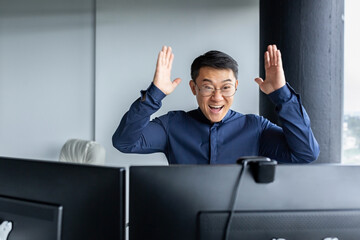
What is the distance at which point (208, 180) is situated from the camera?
809mm

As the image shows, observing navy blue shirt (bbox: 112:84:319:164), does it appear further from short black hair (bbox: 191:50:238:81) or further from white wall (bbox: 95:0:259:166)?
white wall (bbox: 95:0:259:166)

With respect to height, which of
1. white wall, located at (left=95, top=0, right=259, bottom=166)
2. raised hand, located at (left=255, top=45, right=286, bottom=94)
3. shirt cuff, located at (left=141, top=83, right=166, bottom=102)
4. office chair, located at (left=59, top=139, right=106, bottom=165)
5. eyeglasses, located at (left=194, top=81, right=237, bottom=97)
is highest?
white wall, located at (left=95, top=0, right=259, bottom=166)

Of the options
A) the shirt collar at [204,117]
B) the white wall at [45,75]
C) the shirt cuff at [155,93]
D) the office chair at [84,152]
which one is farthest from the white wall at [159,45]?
the shirt cuff at [155,93]

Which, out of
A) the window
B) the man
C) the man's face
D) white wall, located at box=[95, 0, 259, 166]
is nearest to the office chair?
white wall, located at box=[95, 0, 259, 166]

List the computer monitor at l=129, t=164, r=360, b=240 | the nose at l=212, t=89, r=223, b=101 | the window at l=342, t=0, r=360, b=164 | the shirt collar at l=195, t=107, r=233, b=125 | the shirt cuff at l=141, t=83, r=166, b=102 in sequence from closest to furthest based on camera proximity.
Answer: the computer monitor at l=129, t=164, r=360, b=240 → the shirt cuff at l=141, t=83, r=166, b=102 → the nose at l=212, t=89, r=223, b=101 → the shirt collar at l=195, t=107, r=233, b=125 → the window at l=342, t=0, r=360, b=164

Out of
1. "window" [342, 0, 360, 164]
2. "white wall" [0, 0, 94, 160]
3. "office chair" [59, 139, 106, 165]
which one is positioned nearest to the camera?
"office chair" [59, 139, 106, 165]

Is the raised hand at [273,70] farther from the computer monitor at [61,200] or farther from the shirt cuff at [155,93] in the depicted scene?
the computer monitor at [61,200]

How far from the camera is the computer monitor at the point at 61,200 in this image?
0.81 metres

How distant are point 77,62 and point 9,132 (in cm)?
108

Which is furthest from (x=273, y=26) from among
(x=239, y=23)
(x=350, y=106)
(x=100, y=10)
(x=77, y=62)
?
(x=77, y=62)

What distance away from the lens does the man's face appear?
1.68 meters

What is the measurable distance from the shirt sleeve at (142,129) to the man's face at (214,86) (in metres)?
0.27

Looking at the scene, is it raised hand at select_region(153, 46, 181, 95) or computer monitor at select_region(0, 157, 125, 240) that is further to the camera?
raised hand at select_region(153, 46, 181, 95)

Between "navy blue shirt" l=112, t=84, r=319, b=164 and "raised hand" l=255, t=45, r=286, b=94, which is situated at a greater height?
"raised hand" l=255, t=45, r=286, b=94
